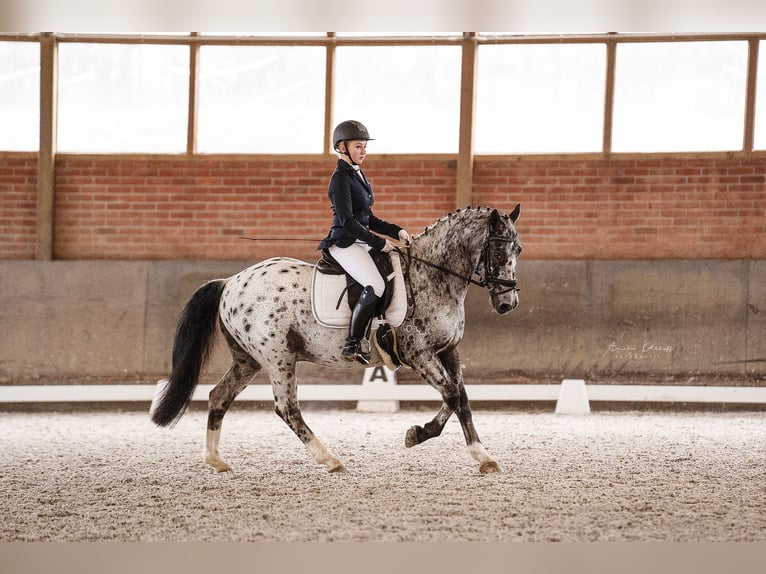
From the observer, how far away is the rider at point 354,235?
470 centimetres

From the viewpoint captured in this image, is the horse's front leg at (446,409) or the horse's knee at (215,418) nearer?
the horse's front leg at (446,409)

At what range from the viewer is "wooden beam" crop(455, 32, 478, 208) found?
8281 millimetres

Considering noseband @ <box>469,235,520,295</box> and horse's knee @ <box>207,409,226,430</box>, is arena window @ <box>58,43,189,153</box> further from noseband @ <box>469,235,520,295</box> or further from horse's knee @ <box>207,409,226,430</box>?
noseband @ <box>469,235,520,295</box>

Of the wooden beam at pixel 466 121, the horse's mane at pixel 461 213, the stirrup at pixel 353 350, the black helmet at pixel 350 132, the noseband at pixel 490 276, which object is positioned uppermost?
the wooden beam at pixel 466 121

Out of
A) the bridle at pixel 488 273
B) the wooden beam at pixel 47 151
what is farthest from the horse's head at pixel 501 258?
the wooden beam at pixel 47 151

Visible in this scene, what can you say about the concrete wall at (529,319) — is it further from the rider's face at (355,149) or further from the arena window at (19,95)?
the rider's face at (355,149)

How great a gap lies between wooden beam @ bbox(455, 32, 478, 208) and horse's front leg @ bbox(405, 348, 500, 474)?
3.78 metres

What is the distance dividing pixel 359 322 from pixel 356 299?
5.7 inches

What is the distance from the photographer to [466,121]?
8320 mm

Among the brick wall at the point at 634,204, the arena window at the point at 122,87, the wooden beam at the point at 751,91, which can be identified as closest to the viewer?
the wooden beam at the point at 751,91

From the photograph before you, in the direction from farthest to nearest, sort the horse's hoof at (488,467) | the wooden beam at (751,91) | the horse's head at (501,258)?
the wooden beam at (751,91), the horse's hoof at (488,467), the horse's head at (501,258)

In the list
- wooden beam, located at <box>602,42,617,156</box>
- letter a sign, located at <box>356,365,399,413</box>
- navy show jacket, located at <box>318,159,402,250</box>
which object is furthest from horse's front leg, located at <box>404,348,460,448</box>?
wooden beam, located at <box>602,42,617,156</box>

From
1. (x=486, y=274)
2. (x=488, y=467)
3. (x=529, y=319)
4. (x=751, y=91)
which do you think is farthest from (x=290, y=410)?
(x=751, y=91)

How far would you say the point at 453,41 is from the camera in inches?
328
